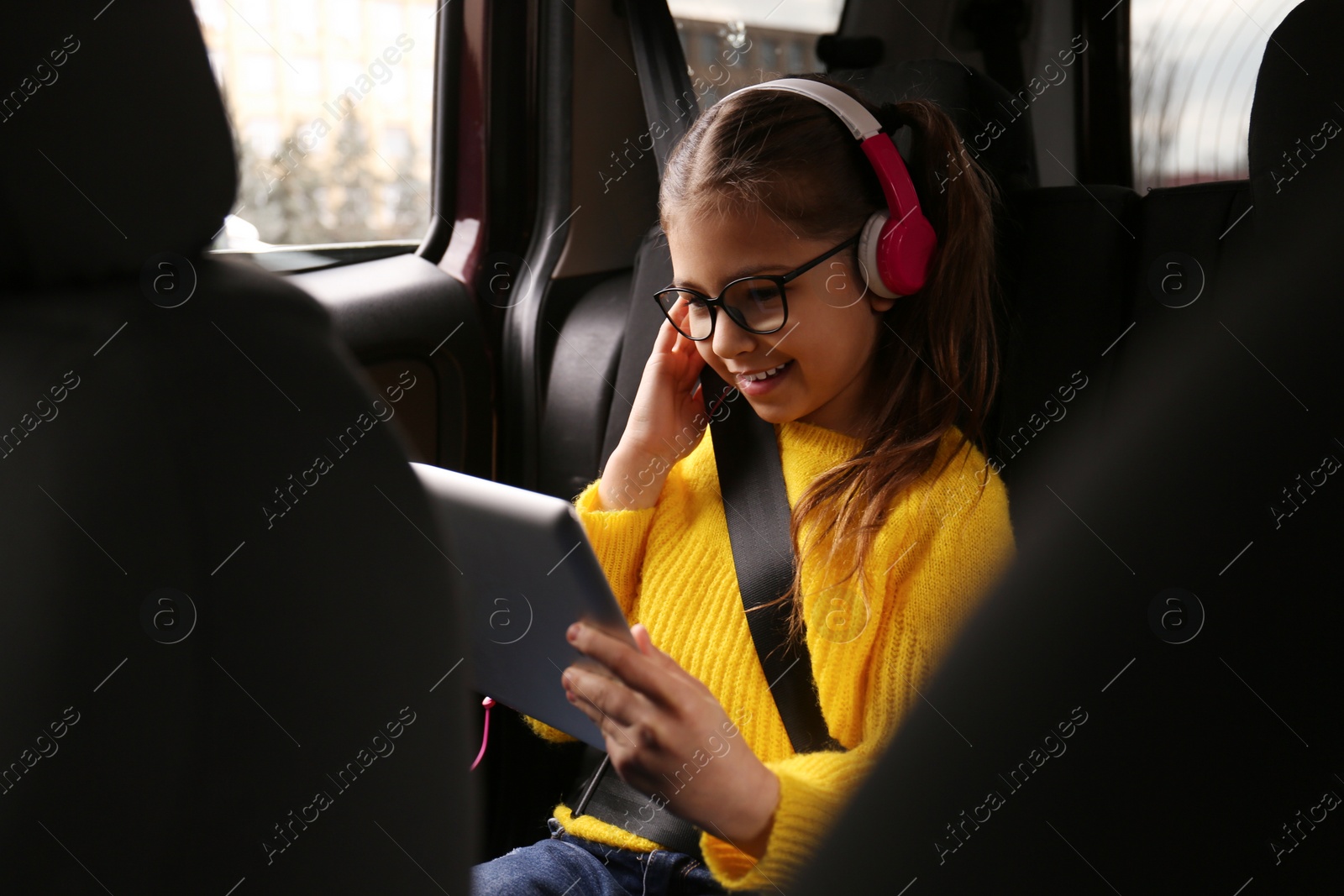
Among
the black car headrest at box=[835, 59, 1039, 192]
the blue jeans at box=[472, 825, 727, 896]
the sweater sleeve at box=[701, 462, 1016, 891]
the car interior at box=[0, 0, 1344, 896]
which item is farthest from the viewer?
the black car headrest at box=[835, 59, 1039, 192]

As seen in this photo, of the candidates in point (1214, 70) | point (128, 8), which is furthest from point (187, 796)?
point (1214, 70)

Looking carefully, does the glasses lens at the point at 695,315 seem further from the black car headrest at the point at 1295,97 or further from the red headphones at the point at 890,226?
the black car headrest at the point at 1295,97

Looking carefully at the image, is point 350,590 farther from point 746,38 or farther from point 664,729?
point 746,38

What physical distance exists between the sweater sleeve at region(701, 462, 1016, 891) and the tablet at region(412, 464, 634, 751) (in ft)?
0.57

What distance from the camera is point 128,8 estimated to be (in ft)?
1.65

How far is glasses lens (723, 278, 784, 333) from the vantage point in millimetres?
1031

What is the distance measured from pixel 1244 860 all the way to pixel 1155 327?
29 cm

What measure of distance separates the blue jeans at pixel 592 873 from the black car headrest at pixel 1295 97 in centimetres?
76

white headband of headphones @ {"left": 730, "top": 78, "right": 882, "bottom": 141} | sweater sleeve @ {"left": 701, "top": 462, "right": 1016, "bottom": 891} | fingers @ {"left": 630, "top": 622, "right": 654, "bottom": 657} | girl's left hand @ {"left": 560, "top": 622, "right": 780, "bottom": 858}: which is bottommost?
sweater sleeve @ {"left": 701, "top": 462, "right": 1016, "bottom": 891}

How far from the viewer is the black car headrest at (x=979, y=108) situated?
1184 millimetres

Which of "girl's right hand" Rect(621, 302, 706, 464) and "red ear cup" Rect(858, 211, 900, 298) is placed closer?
"red ear cup" Rect(858, 211, 900, 298)

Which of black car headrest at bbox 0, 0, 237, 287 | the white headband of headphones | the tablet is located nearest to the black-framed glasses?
the white headband of headphones

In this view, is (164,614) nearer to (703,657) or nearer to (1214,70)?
(703,657)

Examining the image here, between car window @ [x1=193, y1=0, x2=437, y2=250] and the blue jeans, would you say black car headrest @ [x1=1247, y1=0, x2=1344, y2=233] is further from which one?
car window @ [x1=193, y1=0, x2=437, y2=250]
